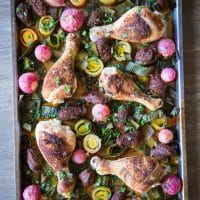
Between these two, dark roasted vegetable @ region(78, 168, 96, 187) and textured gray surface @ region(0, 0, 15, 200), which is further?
textured gray surface @ region(0, 0, 15, 200)

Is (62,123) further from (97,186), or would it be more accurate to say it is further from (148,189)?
(148,189)

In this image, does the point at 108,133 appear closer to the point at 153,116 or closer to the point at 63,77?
the point at 153,116

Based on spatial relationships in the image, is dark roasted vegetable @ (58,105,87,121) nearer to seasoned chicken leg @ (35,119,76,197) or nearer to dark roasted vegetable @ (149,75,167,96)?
seasoned chicken leg @ (35,119,76,197)

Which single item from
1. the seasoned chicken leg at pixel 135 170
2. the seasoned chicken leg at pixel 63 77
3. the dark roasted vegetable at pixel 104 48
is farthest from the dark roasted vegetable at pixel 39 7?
the seasoned chicken leg at pixel 135 170

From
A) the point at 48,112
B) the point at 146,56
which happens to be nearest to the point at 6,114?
the point at 48,112

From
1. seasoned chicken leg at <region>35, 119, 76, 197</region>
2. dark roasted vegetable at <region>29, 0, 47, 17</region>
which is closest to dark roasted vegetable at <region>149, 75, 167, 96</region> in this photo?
seasoned chicken leg at <region>35, 119, 76, 197</region>
